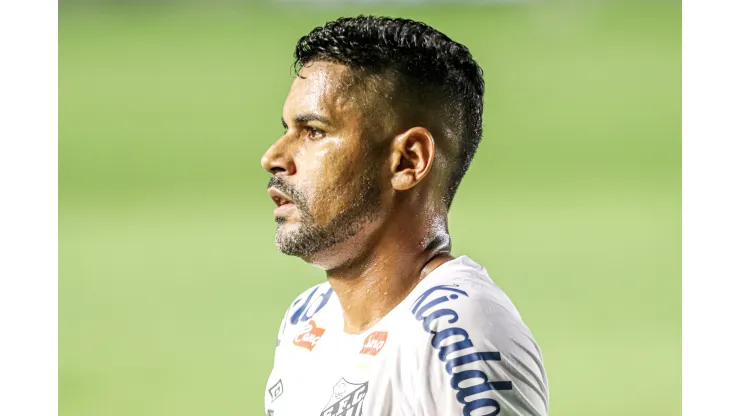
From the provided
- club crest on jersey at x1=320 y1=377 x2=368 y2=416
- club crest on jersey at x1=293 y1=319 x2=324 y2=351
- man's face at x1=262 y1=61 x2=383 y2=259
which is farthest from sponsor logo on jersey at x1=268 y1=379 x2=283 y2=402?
man's face at x1=262 y1=61 x2=383 y2=259

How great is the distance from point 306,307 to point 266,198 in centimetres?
459

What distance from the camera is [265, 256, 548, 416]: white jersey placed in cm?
196

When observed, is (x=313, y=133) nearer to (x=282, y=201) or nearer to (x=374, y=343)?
(x=282, y=201)

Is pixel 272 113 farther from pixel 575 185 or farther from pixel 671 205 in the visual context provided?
pixel 671 205

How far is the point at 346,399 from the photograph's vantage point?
7.15 ft

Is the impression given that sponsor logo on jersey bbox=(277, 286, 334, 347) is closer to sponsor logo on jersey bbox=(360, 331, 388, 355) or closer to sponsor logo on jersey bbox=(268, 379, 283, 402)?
sponsor logo on jersey bbox=(268, 379, 283, 402)

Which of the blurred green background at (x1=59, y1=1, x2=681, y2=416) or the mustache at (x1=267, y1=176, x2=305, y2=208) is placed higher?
the blurred green background at (x1=59, y1=1, x2=681, y2=416)

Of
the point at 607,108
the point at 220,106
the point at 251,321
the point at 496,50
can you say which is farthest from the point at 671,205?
the point at 220,106

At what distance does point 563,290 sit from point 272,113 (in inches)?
113

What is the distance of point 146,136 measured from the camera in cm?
737

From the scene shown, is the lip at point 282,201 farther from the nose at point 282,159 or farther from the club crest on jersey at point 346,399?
the club crest on jersey at point 346,399

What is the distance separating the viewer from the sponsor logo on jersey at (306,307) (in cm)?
267

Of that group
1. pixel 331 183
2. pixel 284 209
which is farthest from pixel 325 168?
pixel 284 209

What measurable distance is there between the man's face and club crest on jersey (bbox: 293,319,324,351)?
0.34 metres
